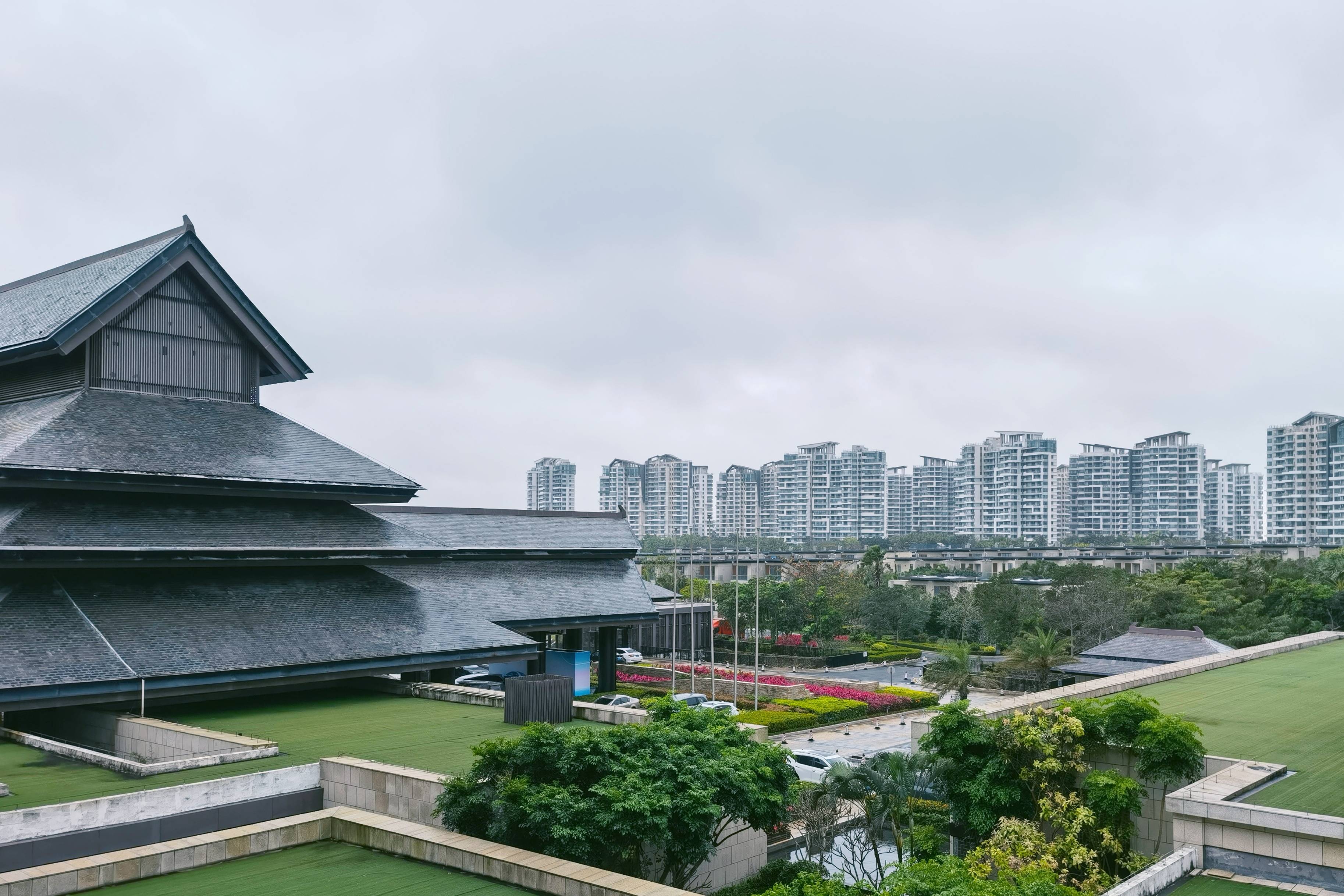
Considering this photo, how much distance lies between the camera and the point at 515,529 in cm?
3900

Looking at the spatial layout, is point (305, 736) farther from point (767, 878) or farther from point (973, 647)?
point (973, 647)

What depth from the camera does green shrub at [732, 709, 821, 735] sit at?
133 feet

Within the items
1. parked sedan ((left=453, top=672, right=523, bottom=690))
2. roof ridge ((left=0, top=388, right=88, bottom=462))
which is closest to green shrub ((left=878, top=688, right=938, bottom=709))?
parked sedan ((left=453, top=672, right=523, bottom=690))

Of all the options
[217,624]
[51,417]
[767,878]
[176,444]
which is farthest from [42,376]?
[767,878]

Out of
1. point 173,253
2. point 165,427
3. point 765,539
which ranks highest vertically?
point 173,253

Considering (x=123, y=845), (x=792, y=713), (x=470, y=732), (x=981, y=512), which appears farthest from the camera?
(x=981, y=512)

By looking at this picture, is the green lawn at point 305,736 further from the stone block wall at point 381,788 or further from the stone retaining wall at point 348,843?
the stone retaining wall at point 348,843

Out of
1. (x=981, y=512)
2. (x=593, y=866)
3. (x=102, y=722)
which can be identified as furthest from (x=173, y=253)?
(x=981, y=512)

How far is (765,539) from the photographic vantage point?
6880 inches

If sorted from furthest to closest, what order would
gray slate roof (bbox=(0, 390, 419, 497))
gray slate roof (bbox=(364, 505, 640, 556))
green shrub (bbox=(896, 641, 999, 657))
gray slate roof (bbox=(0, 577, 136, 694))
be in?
green shrub (bbox=(896, 641, 999, 657)) < gray slate roof (bbox=(364, 505, 640, 556)) < gray slate roof (bbox=(0, 390, 419, 497)) < gray slate roof (bbox=(0, 577, 136, 694))

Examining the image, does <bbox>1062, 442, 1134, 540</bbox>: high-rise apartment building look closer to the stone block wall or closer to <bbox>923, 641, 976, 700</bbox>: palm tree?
<bbox>923, 641, 976, 700</bbox>: palm tree

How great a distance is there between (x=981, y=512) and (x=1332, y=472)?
60.2 metres

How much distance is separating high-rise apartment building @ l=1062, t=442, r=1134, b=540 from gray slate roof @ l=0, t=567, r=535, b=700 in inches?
6716

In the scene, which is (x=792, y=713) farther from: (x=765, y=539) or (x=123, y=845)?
(x=765, y=539)
